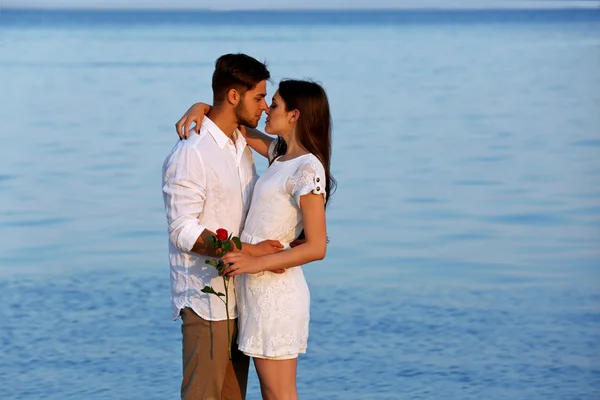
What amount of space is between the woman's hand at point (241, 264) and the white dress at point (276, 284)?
4.3 inches

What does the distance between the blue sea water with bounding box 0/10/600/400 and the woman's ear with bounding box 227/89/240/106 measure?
2014 mm

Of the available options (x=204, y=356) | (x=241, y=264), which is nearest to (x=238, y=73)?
(x=241, y=264)

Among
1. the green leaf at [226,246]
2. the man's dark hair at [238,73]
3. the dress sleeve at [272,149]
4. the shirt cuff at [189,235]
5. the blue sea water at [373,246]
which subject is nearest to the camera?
the green leaf at [226,246]

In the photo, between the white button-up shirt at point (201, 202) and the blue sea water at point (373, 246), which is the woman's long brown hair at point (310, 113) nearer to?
the white button-up shirt at point (201, 202)

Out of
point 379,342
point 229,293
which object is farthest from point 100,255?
point 229,293

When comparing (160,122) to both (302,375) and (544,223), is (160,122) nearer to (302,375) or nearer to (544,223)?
(544,223)

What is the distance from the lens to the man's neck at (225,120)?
3486 mm

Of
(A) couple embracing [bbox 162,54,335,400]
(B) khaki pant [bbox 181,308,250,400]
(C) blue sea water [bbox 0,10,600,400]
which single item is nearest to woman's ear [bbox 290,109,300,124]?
(A) couple embracing [bbox 162,54,335,400]

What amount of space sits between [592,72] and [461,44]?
810 centimetres

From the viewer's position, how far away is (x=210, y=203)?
11.2 ft

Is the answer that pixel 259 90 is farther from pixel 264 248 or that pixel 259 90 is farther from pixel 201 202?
pixel 264 248

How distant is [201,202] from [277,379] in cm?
57

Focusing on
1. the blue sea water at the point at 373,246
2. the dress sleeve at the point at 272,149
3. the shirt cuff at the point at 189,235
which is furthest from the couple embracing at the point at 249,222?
the blue sea water at the point at 373,246

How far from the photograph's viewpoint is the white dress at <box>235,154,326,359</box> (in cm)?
336
